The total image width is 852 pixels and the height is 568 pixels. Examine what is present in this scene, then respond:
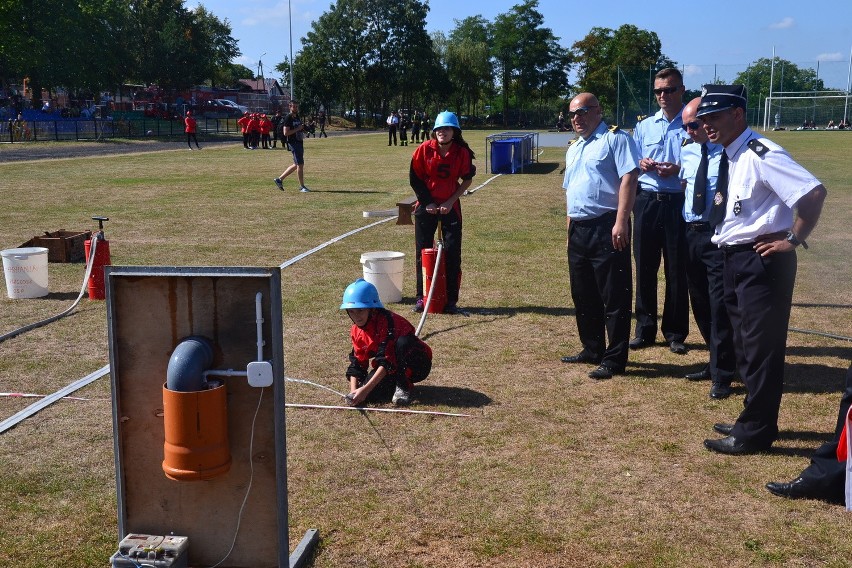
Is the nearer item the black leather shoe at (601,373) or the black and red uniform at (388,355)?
the black and red uniform at (388,355)

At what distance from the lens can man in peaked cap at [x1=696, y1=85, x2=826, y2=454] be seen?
4520 mm

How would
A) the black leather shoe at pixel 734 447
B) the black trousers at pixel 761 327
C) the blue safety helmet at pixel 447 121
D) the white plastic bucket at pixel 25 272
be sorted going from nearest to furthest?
the black trousers at pixel 761 327, the black leather shoe at pixel 734 447, the blue safety helmet at pixel 447 121, the white plastic bucket at pixel 25 272

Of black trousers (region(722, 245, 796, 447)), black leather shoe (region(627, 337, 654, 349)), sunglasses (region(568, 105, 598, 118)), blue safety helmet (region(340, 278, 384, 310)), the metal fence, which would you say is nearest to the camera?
black trousers (region(722, 245, 796, 447))

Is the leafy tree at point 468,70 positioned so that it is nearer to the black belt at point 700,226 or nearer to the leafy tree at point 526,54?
the leafy tree at point 526,54

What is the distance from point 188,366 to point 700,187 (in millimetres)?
4267

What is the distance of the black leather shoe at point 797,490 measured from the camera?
4.26m

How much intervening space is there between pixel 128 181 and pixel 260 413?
20794 mm

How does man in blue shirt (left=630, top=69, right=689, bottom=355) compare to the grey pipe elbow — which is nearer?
the grey pipe elbow

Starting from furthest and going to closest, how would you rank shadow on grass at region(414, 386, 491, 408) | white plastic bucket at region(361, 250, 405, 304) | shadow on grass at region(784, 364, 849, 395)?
1. white plastic bucket at region(361, 250, 405, 304)
2. shadow on grass at region(784, 364, 849, 395)
3. shadow on grass at region(414, 386, 491, 408)

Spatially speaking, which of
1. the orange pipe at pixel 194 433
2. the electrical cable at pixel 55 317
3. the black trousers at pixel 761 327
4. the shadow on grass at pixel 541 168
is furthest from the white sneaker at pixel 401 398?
the shadow on grass at pixel 541 168

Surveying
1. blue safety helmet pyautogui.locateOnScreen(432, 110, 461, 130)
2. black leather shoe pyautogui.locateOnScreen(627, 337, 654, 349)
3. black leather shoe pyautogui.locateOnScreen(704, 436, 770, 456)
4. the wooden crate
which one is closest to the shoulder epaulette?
black leather shoe pyautogui.locateOnScreen(704, 436, 770, 456)

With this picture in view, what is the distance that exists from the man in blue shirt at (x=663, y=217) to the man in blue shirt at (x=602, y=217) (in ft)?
2.25

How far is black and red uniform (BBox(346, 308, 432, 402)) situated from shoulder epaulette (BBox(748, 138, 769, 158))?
96.2 inches

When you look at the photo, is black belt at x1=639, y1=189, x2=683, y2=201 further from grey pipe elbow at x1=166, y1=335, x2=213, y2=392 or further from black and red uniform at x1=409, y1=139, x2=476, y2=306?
grey pipe elbow at x1=166, y1=335, x2=213, y2=392
